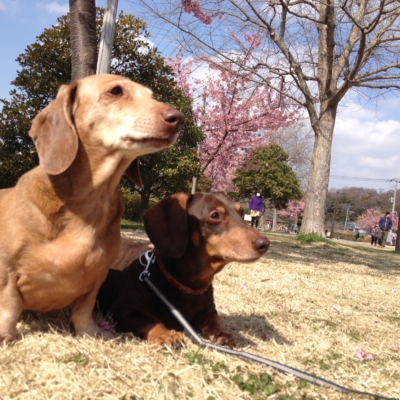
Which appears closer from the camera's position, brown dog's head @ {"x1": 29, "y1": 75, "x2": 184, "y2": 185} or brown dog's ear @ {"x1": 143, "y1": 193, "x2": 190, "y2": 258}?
brown dog's head @ {"x1": 29, "y1": 75, "x2": 184, "y2": 185}

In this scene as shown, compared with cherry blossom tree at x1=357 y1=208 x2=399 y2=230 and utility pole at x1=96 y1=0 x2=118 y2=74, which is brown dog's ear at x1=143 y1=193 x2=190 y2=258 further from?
cherry blossom tree at x1=357 y1=208 x2=399 y2=230

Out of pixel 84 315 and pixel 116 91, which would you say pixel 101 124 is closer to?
pixel 116 91

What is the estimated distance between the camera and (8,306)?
211cm

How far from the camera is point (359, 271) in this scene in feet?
25.6

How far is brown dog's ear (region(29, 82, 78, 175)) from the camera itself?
2.17 m

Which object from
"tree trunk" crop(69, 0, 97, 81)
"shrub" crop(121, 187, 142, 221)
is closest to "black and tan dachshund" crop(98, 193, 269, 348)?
"tree trunk" crop(69, 0, 97, 81)

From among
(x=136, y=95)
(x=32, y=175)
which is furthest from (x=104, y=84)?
(x=32, y=175)

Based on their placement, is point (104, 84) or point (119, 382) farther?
point (104, 84)

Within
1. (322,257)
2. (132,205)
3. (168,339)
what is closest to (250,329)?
(168,339)

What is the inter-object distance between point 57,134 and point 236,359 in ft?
4.81

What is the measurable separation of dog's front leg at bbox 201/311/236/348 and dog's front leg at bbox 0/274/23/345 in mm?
1126

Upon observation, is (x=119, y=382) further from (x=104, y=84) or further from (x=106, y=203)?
(x=104, y=84)

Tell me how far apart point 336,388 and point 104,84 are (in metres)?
1.92

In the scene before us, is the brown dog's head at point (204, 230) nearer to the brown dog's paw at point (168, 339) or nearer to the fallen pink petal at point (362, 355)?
the brown dog's paw at point (168, 339)
